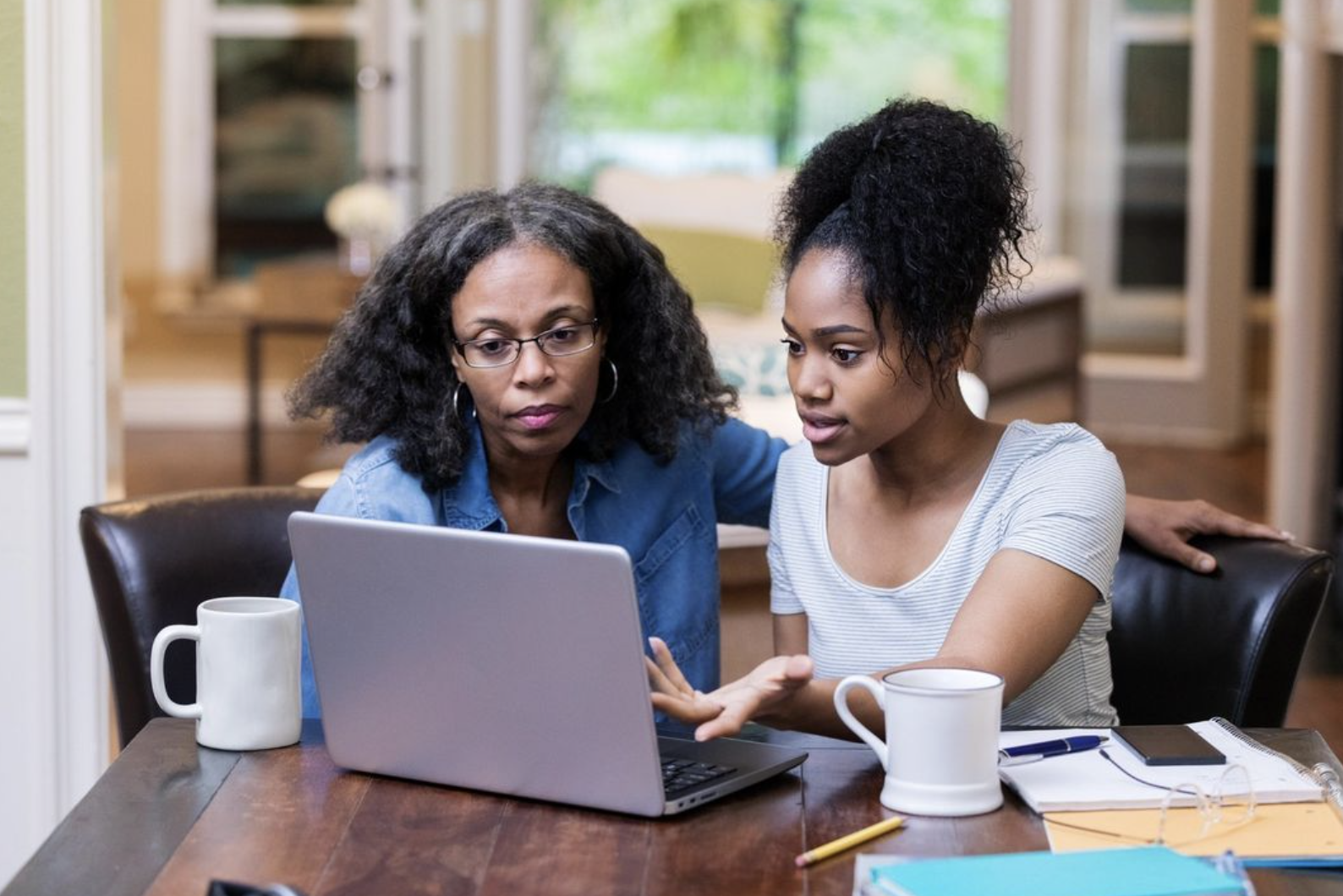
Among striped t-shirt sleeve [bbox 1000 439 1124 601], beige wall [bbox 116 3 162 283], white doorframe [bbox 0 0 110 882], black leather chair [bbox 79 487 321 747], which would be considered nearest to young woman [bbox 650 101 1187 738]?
striped t-shirt sleeve [bbox 1000 439 1124 601]

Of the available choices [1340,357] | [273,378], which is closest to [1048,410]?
[1340,357]

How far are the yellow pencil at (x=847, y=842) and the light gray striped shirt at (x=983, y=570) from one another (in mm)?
363

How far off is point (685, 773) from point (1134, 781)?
32 cm

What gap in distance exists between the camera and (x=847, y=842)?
1229mm

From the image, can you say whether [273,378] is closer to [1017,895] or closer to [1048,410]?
[1048,410]

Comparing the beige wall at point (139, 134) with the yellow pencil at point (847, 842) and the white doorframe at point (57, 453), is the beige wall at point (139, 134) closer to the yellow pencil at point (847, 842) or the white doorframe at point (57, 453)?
the white doorframe at point (57, 453)

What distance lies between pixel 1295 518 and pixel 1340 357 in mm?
435

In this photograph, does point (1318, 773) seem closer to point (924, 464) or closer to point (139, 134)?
point (924, 464)

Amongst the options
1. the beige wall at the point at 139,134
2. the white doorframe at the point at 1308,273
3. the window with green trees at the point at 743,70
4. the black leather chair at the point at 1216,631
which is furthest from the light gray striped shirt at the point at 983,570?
the window with green trees at the point at 743,70

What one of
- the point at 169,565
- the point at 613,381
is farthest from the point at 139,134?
the point at 613,381

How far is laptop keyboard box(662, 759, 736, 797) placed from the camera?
4.38 ft

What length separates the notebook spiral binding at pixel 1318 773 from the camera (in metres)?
1.31

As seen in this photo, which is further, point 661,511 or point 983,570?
point 661,511

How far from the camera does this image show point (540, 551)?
1229mm
